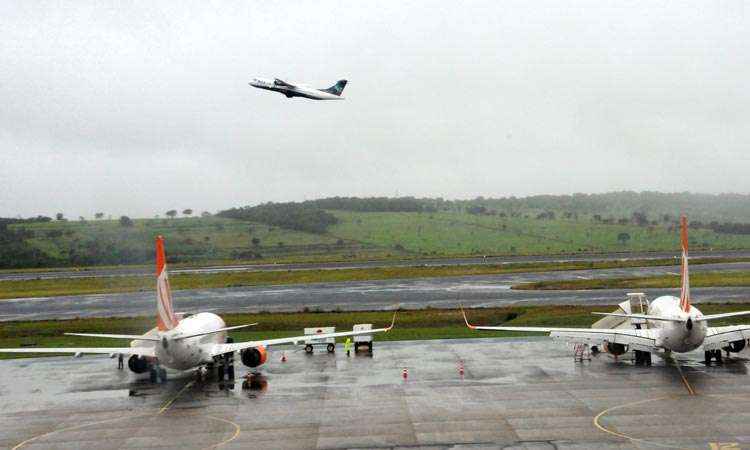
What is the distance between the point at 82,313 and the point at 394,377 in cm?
5423

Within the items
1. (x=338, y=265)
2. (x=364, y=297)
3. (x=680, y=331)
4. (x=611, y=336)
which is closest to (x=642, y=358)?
(x=611, y=336)

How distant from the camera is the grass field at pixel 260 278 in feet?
368

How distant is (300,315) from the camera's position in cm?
7238

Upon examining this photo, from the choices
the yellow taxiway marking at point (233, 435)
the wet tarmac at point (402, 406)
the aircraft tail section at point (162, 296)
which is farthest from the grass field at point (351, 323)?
the yellow taxiway marking at point (233, 435)

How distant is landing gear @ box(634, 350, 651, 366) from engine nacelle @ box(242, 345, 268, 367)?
2233 centimetres

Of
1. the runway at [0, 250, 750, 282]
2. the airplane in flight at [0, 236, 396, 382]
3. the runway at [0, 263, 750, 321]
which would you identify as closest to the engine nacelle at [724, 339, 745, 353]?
the airplane in flight at [0, 236, 396, 382]

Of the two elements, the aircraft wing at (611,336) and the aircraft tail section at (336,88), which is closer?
the aircraft wing at (611,336)

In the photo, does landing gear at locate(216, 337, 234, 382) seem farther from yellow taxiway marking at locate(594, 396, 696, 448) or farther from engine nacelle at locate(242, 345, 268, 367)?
yellow taxiway marking at locate(594, 396, 696, 448)

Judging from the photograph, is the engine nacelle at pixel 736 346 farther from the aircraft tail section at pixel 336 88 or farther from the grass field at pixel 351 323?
the aircraft tail section at pixel 336 88

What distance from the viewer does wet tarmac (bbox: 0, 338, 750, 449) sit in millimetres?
29094

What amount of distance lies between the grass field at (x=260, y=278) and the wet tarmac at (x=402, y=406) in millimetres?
64146

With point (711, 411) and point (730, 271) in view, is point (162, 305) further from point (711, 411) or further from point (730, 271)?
point (730, 271)

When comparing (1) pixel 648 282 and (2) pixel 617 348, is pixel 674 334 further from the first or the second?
(1) pixel 648 282

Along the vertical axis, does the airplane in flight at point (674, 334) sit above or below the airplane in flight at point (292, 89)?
below
